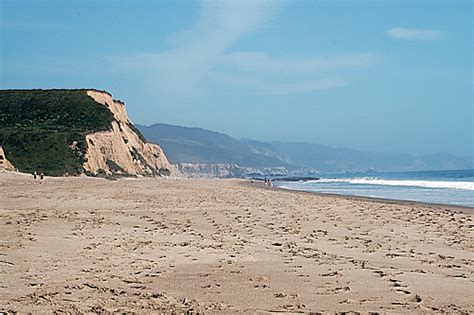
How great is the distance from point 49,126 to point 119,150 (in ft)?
25.9

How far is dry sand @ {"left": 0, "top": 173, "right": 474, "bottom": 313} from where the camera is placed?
6.26 m

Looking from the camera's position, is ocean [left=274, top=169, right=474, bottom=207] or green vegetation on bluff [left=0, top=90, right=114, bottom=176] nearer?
ocean [left=274, top=169, right=474, bottom=207]

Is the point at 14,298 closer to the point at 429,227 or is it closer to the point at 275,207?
the point at 429,227

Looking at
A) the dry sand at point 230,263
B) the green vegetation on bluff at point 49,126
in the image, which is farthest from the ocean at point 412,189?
the green vegetation on bluff at point 49,126

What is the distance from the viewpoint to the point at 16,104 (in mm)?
62750

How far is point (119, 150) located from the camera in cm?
5878

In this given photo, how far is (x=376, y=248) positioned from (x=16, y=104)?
198ft

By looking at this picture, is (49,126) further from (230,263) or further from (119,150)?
(230,263)

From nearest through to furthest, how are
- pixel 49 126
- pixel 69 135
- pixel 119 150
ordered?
1. pixel 69 135
2. pixel 49 126
3. pixel 119 150

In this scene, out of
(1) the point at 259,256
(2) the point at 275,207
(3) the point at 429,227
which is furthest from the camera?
(2) the point at 275,207

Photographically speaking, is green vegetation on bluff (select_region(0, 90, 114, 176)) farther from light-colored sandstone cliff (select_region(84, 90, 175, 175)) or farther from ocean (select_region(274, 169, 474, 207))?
ocean (select_region(274, 169, 474, 207))

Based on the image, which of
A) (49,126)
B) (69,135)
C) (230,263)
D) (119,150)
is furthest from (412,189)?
(49,126)

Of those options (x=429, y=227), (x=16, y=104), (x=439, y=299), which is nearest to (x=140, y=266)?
(x=439, y=299)

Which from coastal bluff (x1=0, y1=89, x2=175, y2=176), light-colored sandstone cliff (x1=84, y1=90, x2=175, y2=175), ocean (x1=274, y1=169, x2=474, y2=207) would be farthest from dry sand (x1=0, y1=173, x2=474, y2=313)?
light-colored sandstone cliff (x1=84, y1=90, x2=175, y2=175)
